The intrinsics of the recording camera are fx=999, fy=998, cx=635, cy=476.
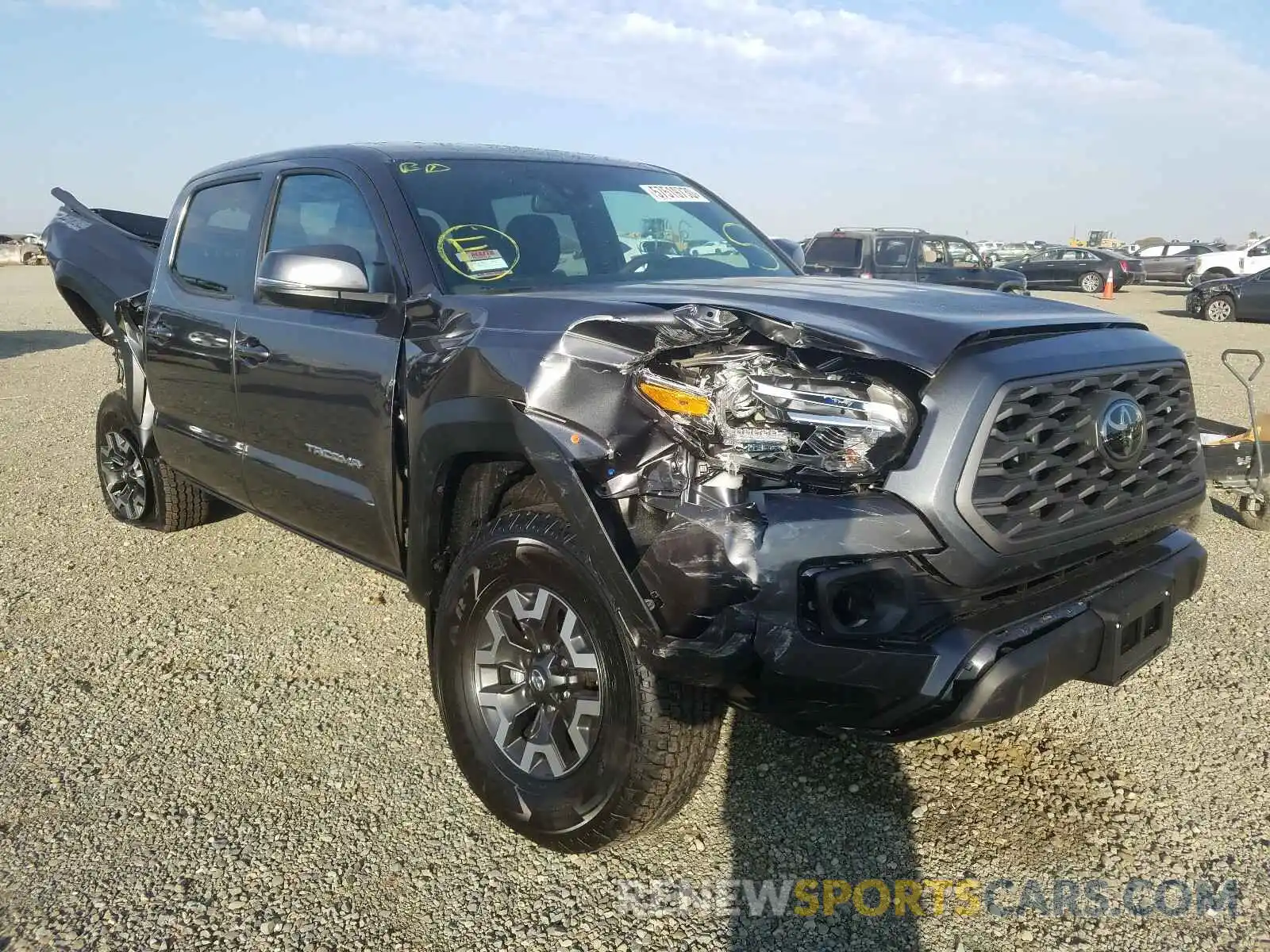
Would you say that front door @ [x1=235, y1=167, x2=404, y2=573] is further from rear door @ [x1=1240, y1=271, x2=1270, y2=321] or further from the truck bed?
rear door @ [x1=1240, y1=271, x2=1270, y2=321]

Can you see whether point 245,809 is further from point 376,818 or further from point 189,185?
point 189,185

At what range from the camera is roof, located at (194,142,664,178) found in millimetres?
3555

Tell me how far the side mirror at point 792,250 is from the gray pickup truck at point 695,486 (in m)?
1.14

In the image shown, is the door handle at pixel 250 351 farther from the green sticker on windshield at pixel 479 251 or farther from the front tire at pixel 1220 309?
the front tire at pixel 1220 309

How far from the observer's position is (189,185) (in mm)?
4707

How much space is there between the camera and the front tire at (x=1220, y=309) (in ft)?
63.9

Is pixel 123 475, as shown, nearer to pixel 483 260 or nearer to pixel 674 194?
pixel 483 260

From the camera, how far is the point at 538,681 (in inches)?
105

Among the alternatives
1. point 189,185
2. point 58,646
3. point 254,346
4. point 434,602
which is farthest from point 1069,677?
point 189,185

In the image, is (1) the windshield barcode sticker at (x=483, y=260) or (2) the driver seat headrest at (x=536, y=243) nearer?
(1) the windshield barcode sticker at (x=483, y=260)

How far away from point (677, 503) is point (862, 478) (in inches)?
16.5

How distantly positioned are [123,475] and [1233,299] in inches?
794

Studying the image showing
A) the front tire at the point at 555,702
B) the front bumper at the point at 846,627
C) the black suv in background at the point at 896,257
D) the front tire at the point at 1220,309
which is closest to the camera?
the front bumper at the point at 846,627

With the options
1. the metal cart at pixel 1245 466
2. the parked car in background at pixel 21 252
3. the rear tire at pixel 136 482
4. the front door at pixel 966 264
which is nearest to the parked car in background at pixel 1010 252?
the front door at pixel 966 264
